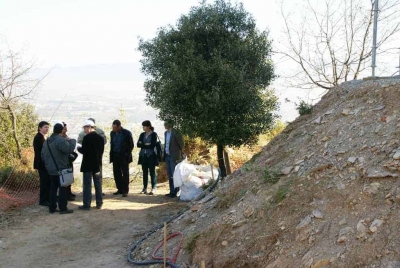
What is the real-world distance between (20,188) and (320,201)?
938cm

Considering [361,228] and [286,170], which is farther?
[286,170]

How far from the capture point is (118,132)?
10.6 m

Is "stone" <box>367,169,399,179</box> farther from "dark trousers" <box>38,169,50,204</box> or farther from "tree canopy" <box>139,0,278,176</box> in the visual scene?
"dark trousers" <box>38,169,50,204</box>

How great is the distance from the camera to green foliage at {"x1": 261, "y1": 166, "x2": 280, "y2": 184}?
6.32m

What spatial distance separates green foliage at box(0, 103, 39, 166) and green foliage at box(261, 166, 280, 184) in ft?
37.8

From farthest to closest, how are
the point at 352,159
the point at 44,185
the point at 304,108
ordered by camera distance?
the point at 44,185 → the point at 304,108 → the point at 352,159

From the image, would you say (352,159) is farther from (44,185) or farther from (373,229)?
(44,185)

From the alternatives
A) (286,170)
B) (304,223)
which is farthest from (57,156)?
(304,223)

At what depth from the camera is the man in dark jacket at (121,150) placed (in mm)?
10562

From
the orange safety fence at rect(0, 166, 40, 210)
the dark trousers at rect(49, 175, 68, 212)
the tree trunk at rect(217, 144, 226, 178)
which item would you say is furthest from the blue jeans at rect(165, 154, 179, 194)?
the orange safety fence at rect(0, 166, 40, 210)

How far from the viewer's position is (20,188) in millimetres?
11945

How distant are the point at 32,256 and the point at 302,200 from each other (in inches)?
176

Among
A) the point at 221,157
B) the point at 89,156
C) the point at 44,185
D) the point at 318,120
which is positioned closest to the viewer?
the point at 318,120

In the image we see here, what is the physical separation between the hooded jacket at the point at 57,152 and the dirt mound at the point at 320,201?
2.84 meters
